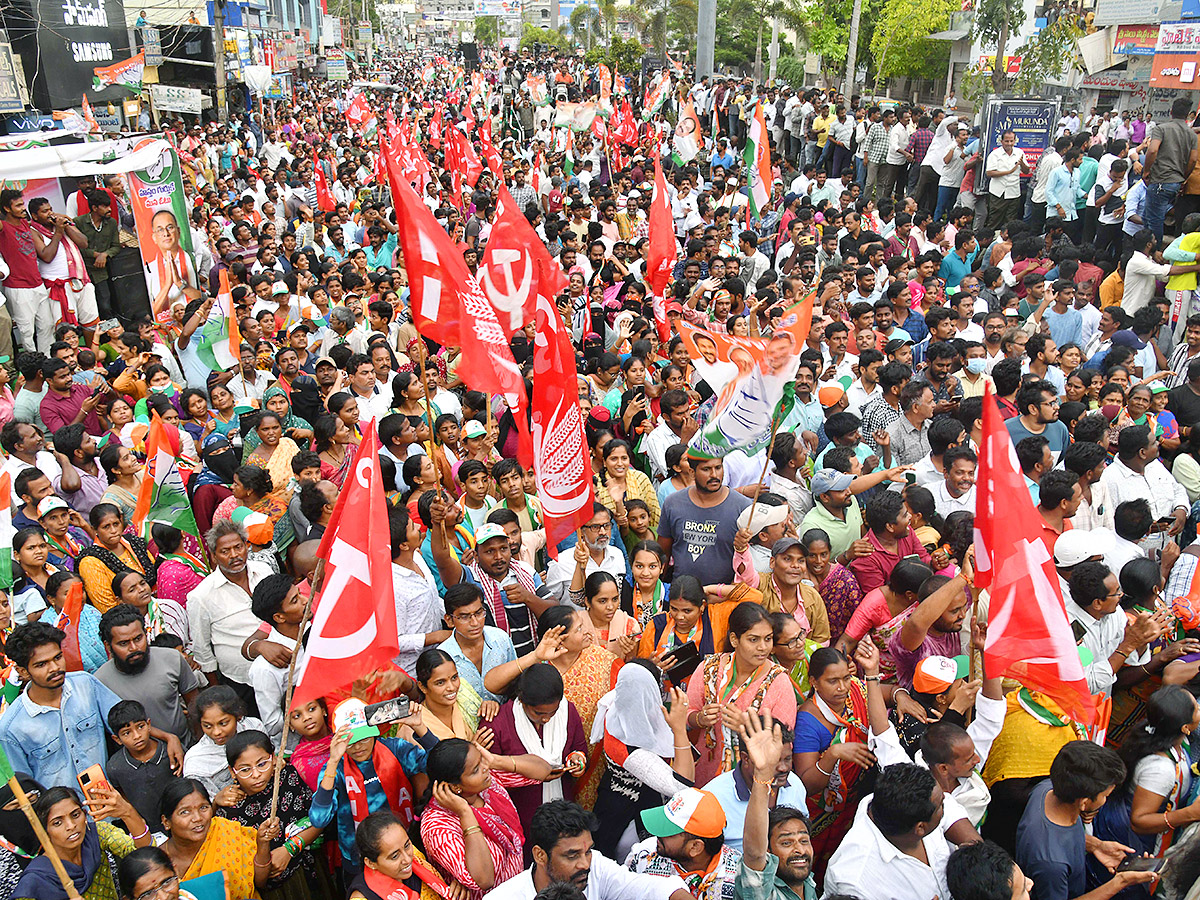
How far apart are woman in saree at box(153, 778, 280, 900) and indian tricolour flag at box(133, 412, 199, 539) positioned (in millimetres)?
2318

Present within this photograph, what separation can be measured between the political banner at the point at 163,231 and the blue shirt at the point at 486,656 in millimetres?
6680

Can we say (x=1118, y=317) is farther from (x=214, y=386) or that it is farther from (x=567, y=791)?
(x=214, y=386)

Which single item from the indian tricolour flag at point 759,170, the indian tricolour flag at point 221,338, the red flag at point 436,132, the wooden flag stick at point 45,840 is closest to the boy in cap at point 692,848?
the wooden flag stick at point 45,840

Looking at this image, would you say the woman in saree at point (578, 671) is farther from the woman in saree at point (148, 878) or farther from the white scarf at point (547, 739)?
the woman in saree at point (148, 878)

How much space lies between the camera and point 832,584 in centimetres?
471

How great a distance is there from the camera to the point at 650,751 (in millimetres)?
3570

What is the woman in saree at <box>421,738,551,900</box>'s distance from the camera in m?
3.22

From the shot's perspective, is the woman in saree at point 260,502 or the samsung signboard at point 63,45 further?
the samsung signboard at point 63,45

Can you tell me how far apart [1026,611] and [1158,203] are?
9.62 m

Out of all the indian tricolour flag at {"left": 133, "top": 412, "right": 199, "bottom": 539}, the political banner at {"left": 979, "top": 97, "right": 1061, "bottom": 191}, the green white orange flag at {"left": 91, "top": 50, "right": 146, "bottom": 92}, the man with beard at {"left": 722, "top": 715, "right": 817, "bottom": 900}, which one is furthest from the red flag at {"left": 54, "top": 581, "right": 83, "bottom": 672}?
the green white orange flag at {"left": 91, "top": 50, "right": 146, "bottom": 92}

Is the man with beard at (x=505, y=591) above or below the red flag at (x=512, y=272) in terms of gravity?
below

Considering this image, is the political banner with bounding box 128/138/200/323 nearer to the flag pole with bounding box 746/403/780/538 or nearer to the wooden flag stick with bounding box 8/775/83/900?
the flag pole with bounding box 746/403/780/538

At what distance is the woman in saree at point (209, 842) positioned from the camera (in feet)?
10.9

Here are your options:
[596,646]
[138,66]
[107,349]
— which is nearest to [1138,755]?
[596,646]
